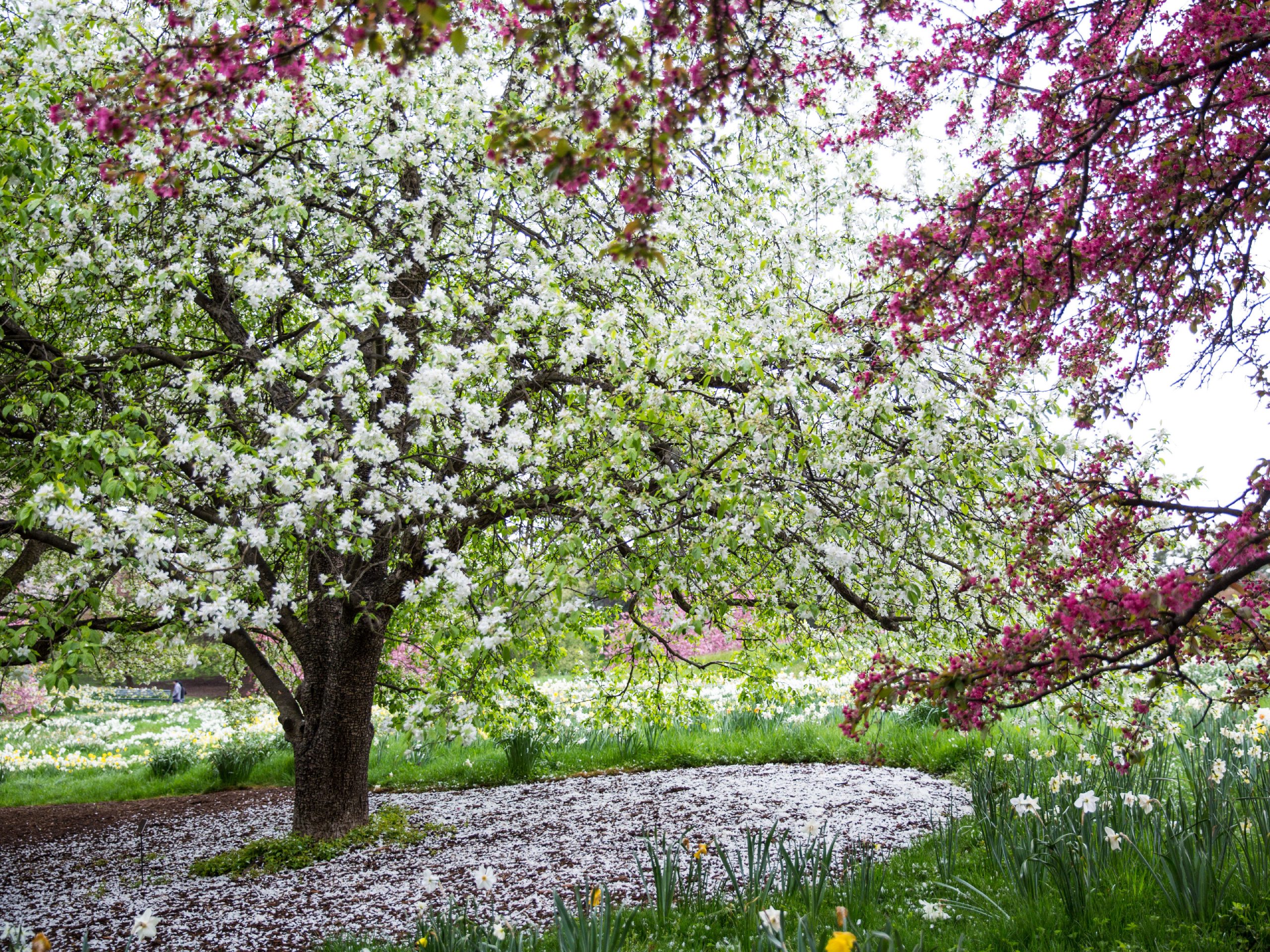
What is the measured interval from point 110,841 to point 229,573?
199 inches

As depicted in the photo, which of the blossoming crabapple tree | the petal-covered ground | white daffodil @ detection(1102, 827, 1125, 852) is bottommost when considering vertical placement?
the petal-covered ground

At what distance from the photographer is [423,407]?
4.56 metres

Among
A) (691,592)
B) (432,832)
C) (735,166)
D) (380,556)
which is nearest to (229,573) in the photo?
(380,556)

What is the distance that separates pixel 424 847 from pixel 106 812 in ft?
17.4

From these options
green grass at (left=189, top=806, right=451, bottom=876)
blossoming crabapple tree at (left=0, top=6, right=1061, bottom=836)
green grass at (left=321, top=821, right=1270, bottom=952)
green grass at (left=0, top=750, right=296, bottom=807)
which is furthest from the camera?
green grass at (left=0, top=750, right=296, bottom=807)

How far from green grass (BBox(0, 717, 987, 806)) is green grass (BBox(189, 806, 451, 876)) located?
8.50 feet

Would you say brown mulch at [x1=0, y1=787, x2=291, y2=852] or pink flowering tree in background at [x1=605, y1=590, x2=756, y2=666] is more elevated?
pink flowering tree in background at [x1=605, y1=590, x2=756, y2=666]

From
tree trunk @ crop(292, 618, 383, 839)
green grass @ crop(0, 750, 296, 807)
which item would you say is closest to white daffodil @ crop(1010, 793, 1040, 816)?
tree trunk @ crop(292, 618, 383, 839)

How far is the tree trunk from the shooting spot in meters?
7.06

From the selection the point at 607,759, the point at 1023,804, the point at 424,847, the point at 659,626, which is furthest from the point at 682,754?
the point at 1023,804

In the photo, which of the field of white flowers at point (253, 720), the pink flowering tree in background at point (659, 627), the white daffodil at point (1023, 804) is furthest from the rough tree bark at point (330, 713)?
the white daffodil at point (1023, 804)

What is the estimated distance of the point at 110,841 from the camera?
8164mm

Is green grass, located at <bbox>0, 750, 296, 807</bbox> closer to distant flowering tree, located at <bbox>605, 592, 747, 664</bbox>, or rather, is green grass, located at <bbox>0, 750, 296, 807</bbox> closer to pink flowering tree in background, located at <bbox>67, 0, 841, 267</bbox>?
distant flowering tree, located at <bbox>605, 592, 747, 664</bbox>

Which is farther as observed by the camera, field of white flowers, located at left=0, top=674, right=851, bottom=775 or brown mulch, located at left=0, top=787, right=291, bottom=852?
brown mulch, located at left=0, top=787, right=291, bottom=852
